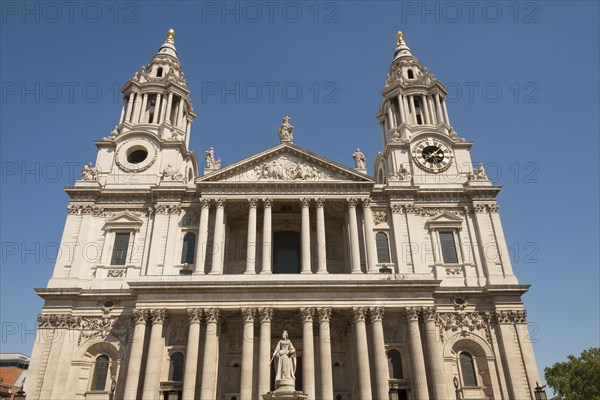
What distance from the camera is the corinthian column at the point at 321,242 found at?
101ft

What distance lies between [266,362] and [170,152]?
1930cm

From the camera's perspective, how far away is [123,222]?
3394 cm

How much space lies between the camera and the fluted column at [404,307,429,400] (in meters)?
26.3

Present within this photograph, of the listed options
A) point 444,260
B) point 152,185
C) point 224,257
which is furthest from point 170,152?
point 444,260

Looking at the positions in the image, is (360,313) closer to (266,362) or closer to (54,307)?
(266,362)

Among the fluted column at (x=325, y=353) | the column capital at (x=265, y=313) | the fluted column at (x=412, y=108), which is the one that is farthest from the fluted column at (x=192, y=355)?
the fluted column at (x=412, y=108)

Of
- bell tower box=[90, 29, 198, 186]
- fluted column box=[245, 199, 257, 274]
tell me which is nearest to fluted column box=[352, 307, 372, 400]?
fluted column box=[245, 199, 257, 274]

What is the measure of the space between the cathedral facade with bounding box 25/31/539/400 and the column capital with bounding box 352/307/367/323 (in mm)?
63

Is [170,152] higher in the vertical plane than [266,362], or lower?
higher

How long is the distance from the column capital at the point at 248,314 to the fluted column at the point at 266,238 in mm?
2770

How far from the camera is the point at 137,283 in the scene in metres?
28.5

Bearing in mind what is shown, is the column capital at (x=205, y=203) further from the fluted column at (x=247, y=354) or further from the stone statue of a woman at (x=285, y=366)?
the stone statue of a woman at (x=285, y=366)

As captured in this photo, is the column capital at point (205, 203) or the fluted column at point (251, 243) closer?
the fluted column at point (251, 243)

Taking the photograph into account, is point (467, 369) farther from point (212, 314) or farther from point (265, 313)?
point (212, 314)
